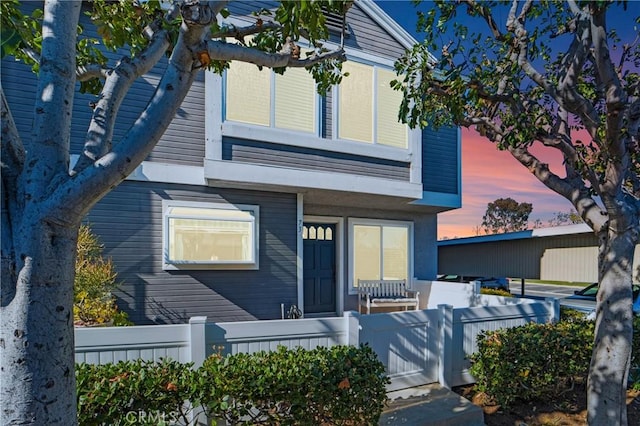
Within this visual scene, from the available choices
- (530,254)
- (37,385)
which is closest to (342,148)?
(37,385)

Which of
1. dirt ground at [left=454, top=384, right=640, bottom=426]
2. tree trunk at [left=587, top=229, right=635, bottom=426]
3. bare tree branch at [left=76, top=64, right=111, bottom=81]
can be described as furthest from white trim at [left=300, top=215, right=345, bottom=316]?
bare tree branch at [left=76, top=64, right=111, bottom=81]

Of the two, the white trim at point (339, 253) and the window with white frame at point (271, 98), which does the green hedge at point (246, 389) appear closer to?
the window with white frame at point (271, 98)

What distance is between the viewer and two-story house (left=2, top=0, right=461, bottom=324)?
650 cm

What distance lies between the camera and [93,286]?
5617 millimetres

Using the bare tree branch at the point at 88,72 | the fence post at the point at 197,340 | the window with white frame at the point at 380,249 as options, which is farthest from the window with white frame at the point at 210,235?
the bare tree branch at the point at 88,72

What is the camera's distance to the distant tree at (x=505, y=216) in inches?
1654

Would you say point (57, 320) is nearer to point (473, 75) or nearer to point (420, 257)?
point (473, 75)

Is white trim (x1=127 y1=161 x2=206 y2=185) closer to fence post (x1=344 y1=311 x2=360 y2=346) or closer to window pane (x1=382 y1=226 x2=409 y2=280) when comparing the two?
fence post (x1=344 y1=311 x2=360 y2=346)

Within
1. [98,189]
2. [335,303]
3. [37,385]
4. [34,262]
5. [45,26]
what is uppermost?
[45,26]

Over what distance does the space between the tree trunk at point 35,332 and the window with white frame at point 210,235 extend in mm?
5028

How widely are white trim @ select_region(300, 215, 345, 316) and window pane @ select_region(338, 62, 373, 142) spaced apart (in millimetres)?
2068

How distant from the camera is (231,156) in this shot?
6.80m

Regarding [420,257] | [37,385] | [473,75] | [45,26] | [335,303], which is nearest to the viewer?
[37,385]

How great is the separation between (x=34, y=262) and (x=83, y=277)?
4428 millimetres
